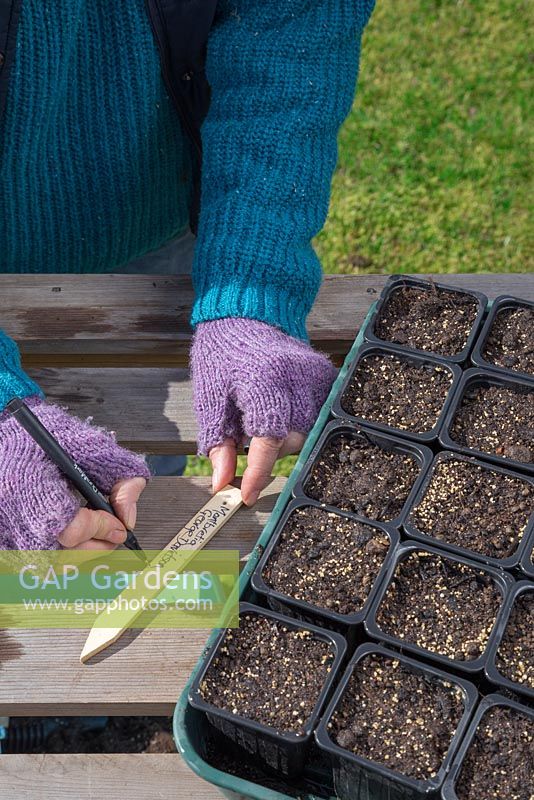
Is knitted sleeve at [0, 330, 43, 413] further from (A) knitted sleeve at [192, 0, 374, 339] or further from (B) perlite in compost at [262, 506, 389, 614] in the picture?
(B) perlite in compost at [262, 506, 389, 614]

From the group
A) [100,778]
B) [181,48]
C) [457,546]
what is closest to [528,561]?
[457,546]

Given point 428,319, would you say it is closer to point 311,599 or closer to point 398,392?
point 398,392

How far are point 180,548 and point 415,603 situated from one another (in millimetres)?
322

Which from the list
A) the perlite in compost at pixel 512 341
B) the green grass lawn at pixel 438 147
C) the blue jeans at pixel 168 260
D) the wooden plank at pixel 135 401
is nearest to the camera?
the perlite in compost at pixel 512 341

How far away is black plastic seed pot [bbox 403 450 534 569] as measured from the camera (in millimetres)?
1061

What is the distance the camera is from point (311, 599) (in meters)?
1.05

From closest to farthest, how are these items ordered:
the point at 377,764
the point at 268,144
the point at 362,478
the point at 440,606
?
the point at 377,764
the point at 440,606
the point at 362,478
the point at 268,144

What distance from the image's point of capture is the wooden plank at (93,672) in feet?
3.59

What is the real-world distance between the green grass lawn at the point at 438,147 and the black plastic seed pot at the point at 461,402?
4.79 ft

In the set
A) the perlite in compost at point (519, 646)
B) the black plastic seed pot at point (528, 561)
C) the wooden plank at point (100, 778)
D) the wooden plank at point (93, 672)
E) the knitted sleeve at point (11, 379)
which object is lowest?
the wooden plank at point (100, 778)

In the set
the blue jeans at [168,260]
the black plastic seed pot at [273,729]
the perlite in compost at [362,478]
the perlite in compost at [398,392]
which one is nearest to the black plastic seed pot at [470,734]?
the black plastic seed pot at [273,729]

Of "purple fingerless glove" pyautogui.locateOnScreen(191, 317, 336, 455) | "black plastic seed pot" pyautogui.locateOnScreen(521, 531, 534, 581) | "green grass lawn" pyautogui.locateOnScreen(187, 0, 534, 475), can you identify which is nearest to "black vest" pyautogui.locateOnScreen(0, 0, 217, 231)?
"purple fingerless glove" pyautogui.locateOnScreen(191, 317, 336, 455)

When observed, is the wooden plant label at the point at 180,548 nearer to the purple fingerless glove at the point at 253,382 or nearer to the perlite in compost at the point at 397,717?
the purple fingerless glove at the point at 253,382

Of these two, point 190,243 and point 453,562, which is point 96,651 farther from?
point 190,243
